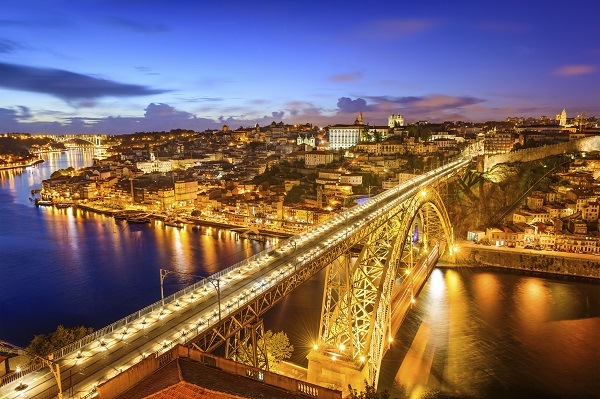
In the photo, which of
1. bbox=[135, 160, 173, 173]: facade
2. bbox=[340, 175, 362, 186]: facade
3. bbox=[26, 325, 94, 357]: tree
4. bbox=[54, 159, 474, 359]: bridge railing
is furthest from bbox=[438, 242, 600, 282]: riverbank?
bbox=[135, 160, 173, 173]: facade

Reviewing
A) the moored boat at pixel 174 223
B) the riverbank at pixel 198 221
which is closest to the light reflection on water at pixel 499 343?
the riverbank at pixel 198 221

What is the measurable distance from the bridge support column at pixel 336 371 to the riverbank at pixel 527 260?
16.2 m

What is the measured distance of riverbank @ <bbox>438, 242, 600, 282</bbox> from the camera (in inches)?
886

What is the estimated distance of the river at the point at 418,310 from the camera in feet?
43.5

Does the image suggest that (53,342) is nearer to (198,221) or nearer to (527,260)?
(527,260)

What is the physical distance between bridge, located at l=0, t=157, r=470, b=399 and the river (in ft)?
5.27

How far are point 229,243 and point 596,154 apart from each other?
32.4m

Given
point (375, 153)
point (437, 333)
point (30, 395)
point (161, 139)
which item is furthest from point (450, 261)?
point (161, 139)

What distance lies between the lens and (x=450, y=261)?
2498 cm

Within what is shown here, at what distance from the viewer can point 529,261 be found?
77.8 ft

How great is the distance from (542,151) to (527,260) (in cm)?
1921

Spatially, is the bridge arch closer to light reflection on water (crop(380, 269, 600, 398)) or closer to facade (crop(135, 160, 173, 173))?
light reflection on water (crop(380, 269, 600, 398))

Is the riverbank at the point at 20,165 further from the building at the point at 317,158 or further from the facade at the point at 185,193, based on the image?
the building at the point at 317,158

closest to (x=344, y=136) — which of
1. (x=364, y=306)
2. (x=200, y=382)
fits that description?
(x=364, y=306)
